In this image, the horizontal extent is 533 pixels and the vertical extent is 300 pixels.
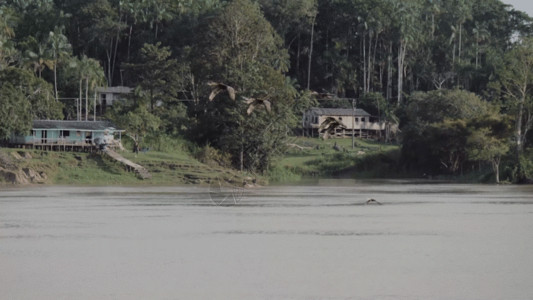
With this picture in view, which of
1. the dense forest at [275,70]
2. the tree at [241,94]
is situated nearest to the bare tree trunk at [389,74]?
the dense forest at [275,70]

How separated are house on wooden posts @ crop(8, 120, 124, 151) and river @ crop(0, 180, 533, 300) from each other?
30538 millimetres

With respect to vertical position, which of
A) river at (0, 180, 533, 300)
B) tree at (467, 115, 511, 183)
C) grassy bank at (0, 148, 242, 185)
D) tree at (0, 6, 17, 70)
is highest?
A: tree at (0, 6, 17, 70)

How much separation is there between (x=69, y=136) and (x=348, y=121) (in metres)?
52.0

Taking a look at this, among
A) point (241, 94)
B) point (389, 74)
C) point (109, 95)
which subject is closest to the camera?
point (241, 94)

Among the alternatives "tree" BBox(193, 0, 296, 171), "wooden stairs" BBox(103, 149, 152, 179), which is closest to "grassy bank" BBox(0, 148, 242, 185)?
"wooden stairs" BBox(103, 149, 152, 179)

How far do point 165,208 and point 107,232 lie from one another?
532 inches

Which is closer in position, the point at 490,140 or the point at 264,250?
the point at 264,250

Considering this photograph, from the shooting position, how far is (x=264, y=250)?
32750mm

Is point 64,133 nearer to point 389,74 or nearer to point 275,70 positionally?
point 275,70

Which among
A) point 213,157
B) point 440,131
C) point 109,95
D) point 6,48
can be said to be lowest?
point 213,157

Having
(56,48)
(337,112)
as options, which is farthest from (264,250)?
(337,112)

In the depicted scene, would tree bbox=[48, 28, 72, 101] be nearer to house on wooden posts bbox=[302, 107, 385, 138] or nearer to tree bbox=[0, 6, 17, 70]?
tree bbox=[0, 6, 17, 70]

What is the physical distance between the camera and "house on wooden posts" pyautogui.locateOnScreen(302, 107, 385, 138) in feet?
436

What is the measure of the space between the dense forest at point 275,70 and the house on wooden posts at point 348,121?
289 cm
